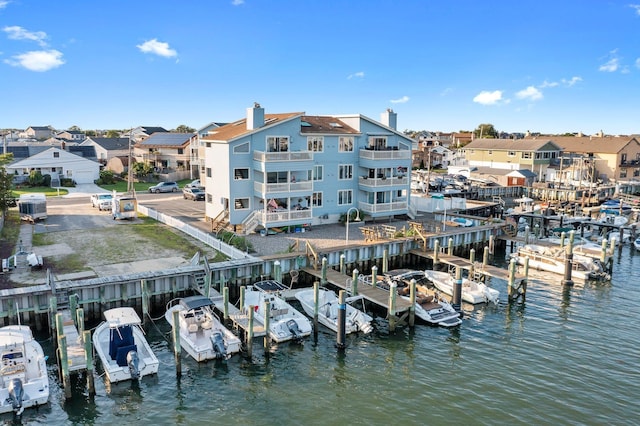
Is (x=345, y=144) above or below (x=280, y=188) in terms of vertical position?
above

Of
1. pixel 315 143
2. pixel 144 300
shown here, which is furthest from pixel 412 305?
pixel 315 143

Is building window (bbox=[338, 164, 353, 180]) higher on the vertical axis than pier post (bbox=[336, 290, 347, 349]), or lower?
higher

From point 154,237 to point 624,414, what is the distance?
108 ft

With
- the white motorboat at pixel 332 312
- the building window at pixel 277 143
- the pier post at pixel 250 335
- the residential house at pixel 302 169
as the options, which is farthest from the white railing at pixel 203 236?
the building window at pixel 277 143

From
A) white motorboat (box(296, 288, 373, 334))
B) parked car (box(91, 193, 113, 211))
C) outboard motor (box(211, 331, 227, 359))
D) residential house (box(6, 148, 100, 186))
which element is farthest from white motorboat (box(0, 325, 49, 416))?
residential house (box(6, 148, 100, 186))

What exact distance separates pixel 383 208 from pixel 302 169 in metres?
9.19

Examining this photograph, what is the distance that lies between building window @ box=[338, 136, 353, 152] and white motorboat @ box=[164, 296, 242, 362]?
81.3ft

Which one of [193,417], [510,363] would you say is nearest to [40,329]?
[193,417]

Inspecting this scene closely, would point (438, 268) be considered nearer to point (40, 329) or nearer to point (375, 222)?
point (375, 222)

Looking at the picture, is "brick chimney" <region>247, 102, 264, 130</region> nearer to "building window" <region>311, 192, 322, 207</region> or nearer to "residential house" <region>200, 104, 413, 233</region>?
"residential house" <region>200, 104, 413, 233</region>

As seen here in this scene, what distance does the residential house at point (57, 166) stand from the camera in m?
72.9

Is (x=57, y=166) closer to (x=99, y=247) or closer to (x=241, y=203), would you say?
(x=241, y=203)

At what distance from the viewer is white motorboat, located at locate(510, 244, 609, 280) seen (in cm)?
3850

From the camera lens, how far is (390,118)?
5209 centimetres
